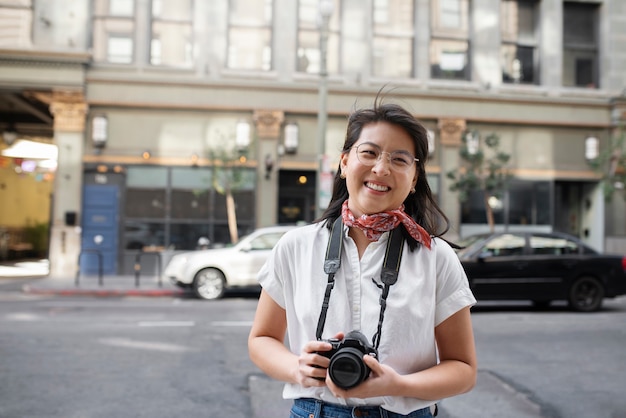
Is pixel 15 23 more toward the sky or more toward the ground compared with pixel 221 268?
more toward the sky

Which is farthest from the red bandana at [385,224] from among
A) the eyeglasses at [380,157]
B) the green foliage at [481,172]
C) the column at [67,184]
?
the column at [67,184]

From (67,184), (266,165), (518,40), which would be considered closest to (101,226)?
(67,184)

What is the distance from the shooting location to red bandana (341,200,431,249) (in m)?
1.86

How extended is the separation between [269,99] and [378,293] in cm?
1796

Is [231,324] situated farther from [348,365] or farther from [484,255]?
[348,365]

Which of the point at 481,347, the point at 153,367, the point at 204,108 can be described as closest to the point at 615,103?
the point at 204,108

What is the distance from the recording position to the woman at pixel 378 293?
180cm

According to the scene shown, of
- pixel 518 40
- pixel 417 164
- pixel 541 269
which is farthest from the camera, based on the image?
pixel 518 40

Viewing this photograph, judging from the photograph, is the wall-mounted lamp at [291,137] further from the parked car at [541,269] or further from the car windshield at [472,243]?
the parked car at [541,269]

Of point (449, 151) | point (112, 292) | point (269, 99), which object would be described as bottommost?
point (112, 292)

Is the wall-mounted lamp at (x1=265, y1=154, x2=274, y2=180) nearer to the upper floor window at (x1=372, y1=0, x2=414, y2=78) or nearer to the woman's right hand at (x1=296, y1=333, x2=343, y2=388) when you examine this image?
the upper floor window at (x1=372, y1=0, x2=414, y2=78)

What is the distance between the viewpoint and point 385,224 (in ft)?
6.16

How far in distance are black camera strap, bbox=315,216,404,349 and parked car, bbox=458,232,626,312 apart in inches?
402

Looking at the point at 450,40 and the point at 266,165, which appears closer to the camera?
the point at 266,165
